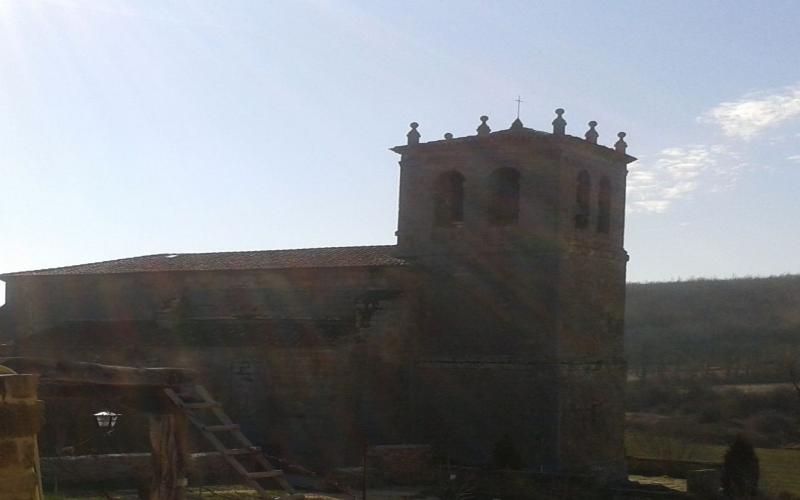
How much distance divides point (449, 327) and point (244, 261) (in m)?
6.77

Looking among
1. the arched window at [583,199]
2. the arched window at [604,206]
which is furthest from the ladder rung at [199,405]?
the arched window at [604,206]

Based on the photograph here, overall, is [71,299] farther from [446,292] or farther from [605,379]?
[605,379]

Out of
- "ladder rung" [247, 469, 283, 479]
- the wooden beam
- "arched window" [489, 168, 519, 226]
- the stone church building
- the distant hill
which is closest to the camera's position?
the wooden beam

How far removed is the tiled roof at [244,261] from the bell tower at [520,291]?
130 cm

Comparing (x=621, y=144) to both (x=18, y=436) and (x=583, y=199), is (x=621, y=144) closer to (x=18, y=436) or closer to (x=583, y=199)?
(x=583, y=199)

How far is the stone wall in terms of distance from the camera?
667 cm

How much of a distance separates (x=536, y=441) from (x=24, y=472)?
18.9 meters

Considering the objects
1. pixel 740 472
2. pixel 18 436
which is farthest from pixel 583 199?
pixel 18 436

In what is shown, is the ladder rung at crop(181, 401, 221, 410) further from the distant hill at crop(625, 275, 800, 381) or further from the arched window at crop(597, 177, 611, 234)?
the distant hill at crop(625, 275, 800, 381)

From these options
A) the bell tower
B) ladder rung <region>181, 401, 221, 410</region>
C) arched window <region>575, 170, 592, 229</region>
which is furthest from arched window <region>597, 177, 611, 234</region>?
ladder rung <region>181, 401, 221, 410</region>

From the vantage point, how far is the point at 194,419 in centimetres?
1059

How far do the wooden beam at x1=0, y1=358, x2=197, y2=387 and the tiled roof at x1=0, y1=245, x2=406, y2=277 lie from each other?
51.0 feet

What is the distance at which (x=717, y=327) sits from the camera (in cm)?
7619

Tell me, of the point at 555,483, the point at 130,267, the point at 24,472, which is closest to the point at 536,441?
the point at 555,483
